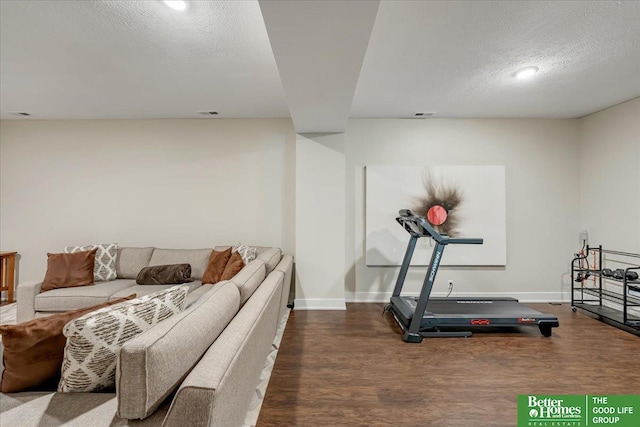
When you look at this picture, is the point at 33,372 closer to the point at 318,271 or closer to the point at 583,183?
the point at 318,271

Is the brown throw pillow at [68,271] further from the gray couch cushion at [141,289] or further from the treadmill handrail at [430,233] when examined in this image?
the treadmill handrail at [430,233]

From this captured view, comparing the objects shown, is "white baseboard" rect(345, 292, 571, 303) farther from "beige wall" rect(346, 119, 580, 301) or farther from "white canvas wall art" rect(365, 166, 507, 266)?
"white canvas wall art" rect(365, 166, 507, 266)

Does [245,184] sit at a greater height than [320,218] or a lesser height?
greater

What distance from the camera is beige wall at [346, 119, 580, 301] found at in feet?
15.4

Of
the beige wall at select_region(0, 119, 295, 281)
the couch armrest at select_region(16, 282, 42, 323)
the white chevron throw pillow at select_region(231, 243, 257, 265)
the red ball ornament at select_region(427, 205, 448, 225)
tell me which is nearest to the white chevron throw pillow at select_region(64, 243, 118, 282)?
the beige wall at select_region(0, 119, 295, 281)

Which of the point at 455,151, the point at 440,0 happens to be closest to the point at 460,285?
the point at 455,151

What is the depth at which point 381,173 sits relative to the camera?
466 centimetres

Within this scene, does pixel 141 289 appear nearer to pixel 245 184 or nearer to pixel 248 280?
pixel 245 184

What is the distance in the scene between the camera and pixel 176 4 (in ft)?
6.66

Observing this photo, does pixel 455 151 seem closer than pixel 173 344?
No

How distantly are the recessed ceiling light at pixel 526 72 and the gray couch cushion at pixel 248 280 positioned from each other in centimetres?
298

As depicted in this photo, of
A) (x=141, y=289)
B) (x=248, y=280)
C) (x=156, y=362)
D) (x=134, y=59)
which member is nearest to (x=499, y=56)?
(x=248, y=280)

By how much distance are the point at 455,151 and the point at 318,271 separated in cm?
259

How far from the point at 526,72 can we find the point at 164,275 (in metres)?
4.34
